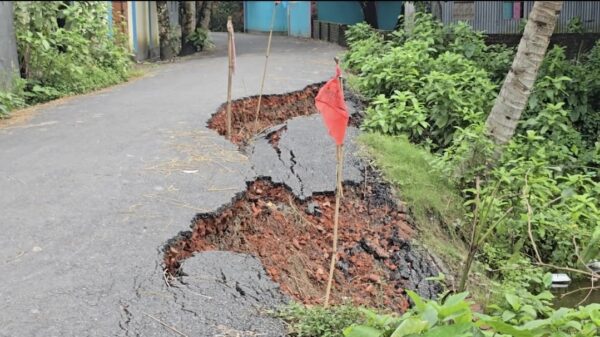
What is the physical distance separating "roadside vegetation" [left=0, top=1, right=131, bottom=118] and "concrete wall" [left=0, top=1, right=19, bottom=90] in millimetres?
141

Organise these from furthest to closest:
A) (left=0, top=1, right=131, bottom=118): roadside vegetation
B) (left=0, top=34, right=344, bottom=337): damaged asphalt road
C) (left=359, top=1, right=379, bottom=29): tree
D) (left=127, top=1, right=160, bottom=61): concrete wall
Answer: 1. (left=359, top=1, right=379, bottom=29): tree
2. (left=127, top=1, right=160, bottom=61): concrete wall
3. (left=0, top=1, right=131, bottom=118): roadside vegetation
4. (left=0, top=34, right=344, bottom=337): damaged asphalt road

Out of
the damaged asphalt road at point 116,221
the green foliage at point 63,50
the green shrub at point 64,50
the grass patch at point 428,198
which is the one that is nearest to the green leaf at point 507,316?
the damaged asphalt road at point 116,221

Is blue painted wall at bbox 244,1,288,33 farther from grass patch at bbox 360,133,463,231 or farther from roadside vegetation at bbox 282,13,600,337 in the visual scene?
grass patch at bbox 360,133,463,231

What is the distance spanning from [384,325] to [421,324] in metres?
0.33

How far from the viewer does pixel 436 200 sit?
21.8ft

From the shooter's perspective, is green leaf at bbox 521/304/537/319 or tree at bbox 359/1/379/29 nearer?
green leaf at bbox 521/304/537/319

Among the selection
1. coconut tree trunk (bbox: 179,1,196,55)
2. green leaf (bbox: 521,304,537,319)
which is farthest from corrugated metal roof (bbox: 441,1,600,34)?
green leaf (bbox: 521,304,537,319)

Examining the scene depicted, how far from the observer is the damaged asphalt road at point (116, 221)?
3699 millimetres

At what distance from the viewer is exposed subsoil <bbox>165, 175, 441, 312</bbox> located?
4.83 meters

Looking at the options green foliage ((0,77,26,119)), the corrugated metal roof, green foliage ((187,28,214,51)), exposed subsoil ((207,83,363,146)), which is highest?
the corrugated metal roof

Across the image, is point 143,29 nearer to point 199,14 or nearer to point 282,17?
point 199,14

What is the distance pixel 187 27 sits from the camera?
783 inches

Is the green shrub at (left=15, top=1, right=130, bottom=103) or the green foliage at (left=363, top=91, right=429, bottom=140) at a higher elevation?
the green shrub at (left=15, top=1, right=130, bottom=103)

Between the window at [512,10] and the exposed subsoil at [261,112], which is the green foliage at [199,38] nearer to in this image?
the window at [512,10]
